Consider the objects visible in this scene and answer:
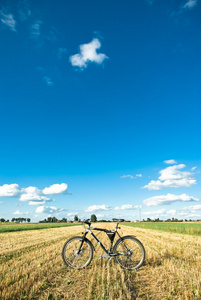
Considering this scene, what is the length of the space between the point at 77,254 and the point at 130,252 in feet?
6.06

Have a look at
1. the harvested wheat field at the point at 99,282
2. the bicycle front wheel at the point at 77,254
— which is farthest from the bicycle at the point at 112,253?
the harvested wheat field at the point at 99,282

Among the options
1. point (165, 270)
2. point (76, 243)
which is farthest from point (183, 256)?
point (76, 243)

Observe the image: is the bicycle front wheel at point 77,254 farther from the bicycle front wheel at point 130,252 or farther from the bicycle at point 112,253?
the bicycle front wheel at point 130,252

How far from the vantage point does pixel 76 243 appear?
7.30m

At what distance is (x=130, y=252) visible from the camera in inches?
279

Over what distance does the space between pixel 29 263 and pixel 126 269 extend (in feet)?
11.7

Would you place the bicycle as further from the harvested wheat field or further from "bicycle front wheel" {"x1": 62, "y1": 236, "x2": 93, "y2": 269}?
the harvested wheat field

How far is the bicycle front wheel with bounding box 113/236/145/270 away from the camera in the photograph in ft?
23.2

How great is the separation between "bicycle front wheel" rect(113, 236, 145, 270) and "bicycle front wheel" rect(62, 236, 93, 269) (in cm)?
96

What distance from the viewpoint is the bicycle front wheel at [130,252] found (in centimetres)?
706

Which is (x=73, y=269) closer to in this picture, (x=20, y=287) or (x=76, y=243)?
(x=76, y=243)

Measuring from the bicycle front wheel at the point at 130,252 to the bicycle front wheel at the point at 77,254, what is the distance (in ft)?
3.17

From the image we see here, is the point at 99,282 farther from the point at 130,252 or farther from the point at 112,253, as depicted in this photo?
the point at 130,252

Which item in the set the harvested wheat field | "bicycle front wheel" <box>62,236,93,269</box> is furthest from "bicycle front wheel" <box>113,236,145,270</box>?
"bicycle front wheel" <box>62,236,93,269</box>
